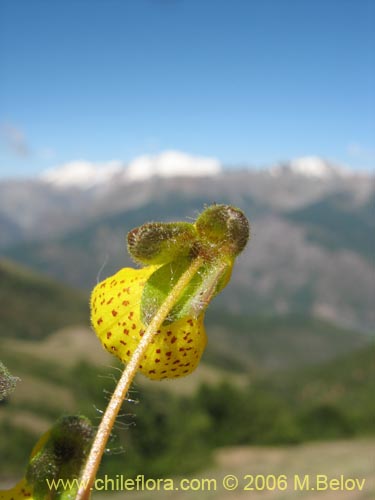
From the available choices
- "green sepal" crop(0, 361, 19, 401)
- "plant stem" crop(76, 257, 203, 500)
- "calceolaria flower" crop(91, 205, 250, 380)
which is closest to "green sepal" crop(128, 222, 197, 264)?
"calceolaria flower" crop(91, 205, 250, 380)

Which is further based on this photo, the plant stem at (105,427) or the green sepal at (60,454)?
the green sepal at (60,454)

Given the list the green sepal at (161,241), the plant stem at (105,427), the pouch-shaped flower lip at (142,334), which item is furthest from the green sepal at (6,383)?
the green sepal at (161,241)

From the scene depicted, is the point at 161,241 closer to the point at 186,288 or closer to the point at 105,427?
the point at 186,288

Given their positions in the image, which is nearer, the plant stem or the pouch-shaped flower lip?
the plant stem

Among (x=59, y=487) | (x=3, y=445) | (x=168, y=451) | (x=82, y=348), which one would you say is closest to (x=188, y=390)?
(x=82, y=348)

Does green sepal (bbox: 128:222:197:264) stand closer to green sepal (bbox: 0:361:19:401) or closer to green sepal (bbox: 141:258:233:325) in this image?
green sepal (bbox: 141:258:233:325)

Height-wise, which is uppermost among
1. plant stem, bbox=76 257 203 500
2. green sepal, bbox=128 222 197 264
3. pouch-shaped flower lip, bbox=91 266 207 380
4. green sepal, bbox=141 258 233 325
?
green sepal, bbox=128 222 197 264

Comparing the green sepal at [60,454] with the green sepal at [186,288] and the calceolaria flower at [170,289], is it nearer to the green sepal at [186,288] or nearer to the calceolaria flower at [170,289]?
the calceolaria flower at [170,289]
